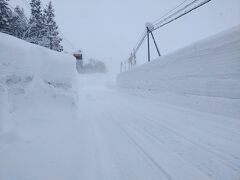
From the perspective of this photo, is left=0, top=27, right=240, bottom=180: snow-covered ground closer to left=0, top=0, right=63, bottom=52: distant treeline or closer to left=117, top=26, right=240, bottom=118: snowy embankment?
left=117, top=26, right=240, bottom=118: snowy embankment

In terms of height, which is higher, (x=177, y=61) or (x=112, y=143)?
(x=177, y=61)

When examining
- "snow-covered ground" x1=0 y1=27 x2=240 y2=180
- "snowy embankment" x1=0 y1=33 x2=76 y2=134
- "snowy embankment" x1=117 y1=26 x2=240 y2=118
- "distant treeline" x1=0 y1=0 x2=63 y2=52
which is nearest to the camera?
"snow-covered ground" x1=0 y1=27 x2=240 y2=180

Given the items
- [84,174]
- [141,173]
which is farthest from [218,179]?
[84,174]

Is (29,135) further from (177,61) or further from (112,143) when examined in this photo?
(177,61)

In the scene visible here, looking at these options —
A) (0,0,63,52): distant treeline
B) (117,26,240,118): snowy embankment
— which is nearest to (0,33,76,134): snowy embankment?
(117,26,240,118): snowy embankment

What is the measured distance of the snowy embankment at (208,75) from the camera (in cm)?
588

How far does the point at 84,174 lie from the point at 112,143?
4.51 ft

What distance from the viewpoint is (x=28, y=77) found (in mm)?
4867

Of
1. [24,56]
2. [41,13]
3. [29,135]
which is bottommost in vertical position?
[29,135]

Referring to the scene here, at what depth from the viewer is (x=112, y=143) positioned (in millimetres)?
4223

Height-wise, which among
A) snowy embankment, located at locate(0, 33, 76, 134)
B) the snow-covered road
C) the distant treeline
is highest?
the distant treeline

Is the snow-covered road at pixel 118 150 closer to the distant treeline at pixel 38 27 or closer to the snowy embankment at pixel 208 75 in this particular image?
the snowy embankment at pixel 208 75

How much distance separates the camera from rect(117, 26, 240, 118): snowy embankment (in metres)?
5.88

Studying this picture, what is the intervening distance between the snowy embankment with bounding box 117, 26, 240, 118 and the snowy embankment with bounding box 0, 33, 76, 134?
4.83 m
